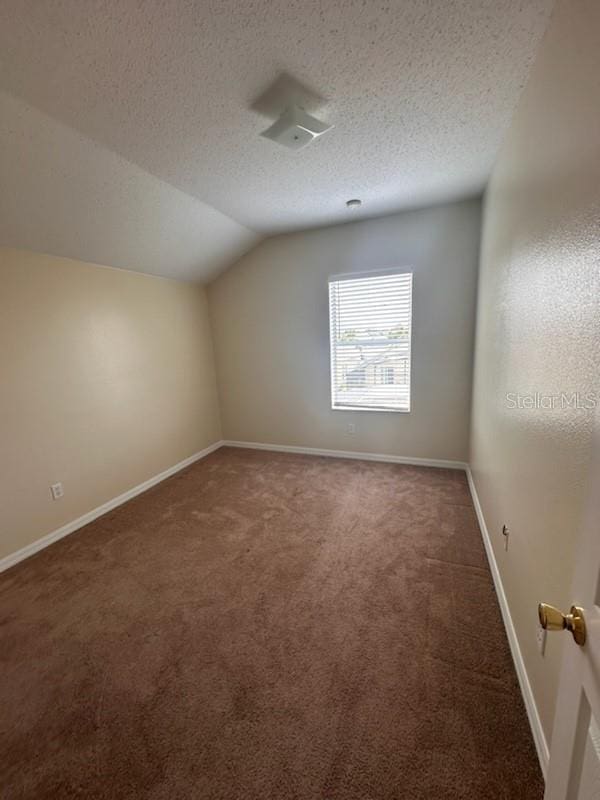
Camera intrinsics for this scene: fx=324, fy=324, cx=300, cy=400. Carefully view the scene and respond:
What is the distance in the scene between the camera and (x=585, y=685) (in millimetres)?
543

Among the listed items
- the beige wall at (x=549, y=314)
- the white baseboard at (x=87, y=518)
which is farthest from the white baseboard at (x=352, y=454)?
the beige wall at (x=549, y=314)

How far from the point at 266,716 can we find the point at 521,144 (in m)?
2.71

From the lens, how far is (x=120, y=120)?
161cm

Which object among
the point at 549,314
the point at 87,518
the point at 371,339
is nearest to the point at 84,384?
the point at 87,518

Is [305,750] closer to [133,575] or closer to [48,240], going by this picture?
[133,575]

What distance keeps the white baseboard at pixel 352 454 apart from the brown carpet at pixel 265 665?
0.85 metres

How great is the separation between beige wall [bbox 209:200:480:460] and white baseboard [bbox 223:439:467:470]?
5 centimetres

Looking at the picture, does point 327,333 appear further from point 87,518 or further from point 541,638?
point 541,638

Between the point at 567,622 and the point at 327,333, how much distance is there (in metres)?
3.23

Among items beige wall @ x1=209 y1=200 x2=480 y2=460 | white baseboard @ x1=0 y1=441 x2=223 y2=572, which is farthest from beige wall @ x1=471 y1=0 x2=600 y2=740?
white baseboard @ x1=0 y1=441 x2=223 y2=572

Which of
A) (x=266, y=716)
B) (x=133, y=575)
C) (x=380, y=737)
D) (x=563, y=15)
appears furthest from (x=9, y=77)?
(x=380, y=737)

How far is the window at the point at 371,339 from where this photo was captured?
10.8 feet

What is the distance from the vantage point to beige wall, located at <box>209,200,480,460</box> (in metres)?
3.04

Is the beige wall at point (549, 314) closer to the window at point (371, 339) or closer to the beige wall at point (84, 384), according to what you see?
the window at point (371, 339)
